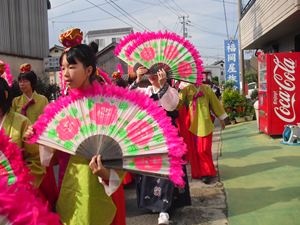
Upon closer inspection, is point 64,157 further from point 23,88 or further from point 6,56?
point 6,56

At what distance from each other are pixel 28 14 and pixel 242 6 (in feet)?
33.5

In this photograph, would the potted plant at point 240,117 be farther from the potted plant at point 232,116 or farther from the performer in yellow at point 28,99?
the performer in yellow at point 28,99

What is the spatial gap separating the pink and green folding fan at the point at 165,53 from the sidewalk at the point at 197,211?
153cm

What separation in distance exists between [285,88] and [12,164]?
836 centimetres

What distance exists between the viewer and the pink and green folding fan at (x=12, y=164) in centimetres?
215

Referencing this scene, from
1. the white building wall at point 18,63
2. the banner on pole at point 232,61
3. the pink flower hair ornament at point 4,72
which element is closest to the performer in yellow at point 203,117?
the pink flower hair ornament at point 4,72

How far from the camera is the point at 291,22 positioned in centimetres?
1146

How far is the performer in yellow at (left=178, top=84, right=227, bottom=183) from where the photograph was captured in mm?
6258

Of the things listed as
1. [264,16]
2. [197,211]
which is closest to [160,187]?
[197,211]

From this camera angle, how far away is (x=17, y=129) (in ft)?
8.34

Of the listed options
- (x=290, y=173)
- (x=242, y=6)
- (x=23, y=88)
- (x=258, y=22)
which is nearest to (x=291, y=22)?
(x=258, y=22)

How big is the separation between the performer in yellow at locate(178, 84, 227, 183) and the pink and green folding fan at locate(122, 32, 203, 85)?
3.88ft

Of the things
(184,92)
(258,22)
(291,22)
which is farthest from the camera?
(258,22)

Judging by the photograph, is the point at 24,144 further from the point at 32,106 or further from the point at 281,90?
the point at 281,90
